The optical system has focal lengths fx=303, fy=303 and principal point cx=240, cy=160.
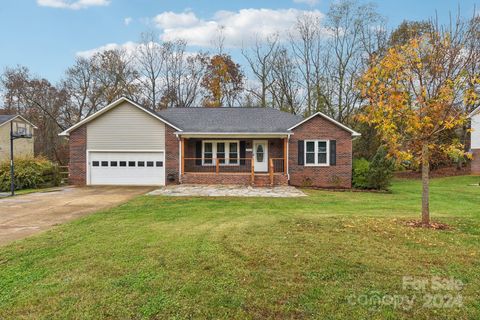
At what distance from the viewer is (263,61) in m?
32.1

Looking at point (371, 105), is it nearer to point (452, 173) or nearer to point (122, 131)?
point (122, 131)

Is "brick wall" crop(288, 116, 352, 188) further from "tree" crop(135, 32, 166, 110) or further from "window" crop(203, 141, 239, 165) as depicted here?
"tree" crop(135, 32, 166, 110)

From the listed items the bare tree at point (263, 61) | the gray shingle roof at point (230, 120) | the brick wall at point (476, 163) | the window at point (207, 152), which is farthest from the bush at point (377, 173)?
the bare tree at point (263, 61)

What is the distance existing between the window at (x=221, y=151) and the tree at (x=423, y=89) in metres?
12.6

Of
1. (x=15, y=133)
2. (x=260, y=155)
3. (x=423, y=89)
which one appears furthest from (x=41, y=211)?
(x=15, y=133)

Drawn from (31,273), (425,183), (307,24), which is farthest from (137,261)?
(307,24)

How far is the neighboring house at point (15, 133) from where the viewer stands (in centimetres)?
2612

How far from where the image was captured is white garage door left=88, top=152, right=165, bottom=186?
17.4 metres

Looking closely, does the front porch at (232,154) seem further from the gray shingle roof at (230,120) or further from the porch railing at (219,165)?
the gray shingle roof at (230,120)

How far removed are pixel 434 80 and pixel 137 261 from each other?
6559 millimetres

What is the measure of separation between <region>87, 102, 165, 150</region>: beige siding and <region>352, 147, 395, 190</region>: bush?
11.3m

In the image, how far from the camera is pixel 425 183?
6.62 metres

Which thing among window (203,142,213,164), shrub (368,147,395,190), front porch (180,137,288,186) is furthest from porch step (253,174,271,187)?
shrub (368,147,395,190)

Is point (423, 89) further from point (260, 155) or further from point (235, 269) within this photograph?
point (260, 155)
